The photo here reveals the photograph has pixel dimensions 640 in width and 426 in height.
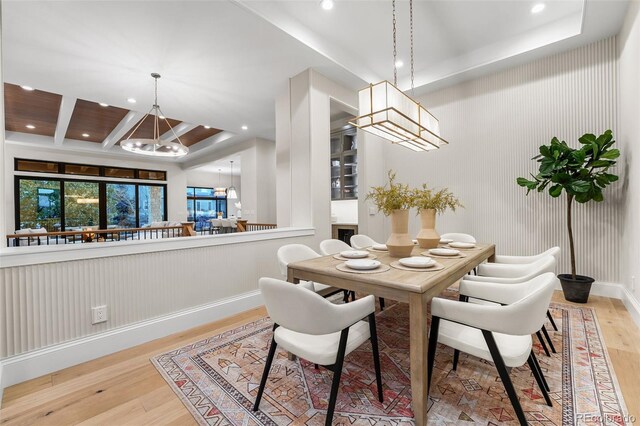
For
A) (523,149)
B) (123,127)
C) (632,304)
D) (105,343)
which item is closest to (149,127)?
(123,127)

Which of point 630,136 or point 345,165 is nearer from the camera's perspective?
point 630,136

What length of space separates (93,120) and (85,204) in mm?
3370

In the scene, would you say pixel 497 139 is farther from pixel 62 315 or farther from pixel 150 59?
pixel 62 315

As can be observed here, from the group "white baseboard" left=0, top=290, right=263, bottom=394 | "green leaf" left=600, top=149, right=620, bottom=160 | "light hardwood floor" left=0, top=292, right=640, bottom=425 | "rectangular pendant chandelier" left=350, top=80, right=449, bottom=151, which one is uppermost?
"rectangular pendant chandelier" left=350, top=80, right=449, bottom=151

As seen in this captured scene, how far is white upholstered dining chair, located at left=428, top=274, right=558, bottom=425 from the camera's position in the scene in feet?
4.07

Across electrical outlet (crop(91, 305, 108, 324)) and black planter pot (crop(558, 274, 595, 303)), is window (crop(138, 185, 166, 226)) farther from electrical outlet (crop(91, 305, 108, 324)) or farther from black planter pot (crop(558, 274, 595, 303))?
black planter pot (crop(558, 274, 595, 303))

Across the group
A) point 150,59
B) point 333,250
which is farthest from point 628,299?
point 150,59

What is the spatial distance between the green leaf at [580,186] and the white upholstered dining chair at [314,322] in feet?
9.49

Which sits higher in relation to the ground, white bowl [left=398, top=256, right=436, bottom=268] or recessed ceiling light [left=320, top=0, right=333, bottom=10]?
recessed ceiling light [left=320, top=0, right=333, bottom=10]

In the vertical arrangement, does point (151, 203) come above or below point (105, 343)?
above

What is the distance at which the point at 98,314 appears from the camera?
7.01ft

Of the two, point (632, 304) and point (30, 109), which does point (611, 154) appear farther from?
point (30, 109)

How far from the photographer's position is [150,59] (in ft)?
10.5

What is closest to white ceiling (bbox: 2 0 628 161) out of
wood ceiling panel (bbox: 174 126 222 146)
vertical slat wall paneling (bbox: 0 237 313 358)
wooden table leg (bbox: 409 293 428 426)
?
vertical slat wall paneling (bbox: 0 237 313 358)
